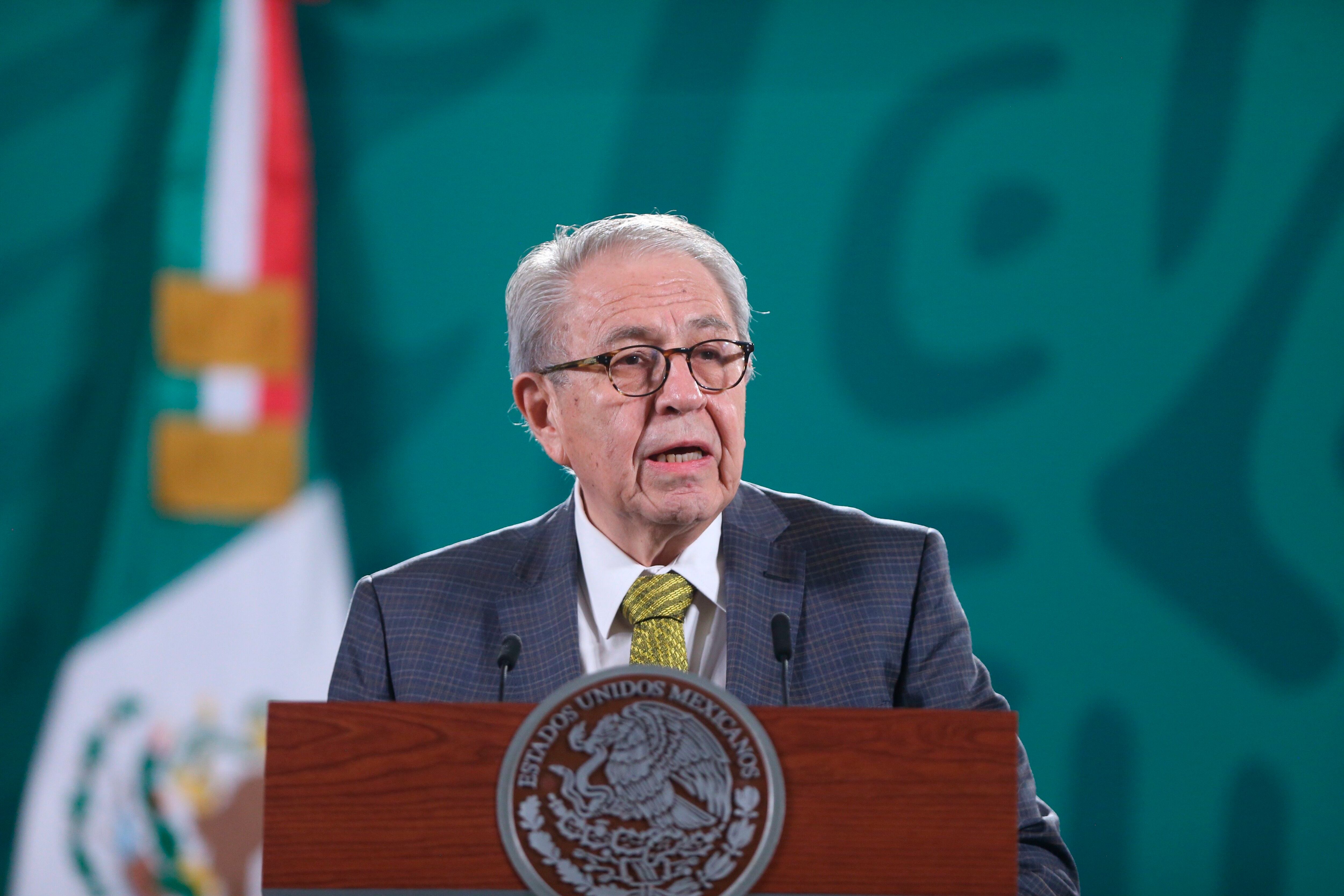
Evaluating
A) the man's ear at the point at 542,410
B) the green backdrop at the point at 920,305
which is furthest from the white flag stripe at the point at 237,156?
the man's ear at the point at 542,410

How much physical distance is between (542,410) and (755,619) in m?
0.48

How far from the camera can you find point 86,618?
3096 mm

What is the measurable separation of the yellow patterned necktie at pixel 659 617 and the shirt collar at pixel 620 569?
0.04ft

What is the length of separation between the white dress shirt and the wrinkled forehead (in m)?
0.28

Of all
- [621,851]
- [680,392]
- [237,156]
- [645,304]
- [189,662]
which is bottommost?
[621,851]

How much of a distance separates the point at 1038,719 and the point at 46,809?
2654mm

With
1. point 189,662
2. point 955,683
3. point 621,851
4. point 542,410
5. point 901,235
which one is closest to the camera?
point 621,851

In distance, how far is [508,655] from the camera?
1272 mm

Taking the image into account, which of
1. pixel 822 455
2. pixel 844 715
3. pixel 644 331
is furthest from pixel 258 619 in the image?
pixel 844 715

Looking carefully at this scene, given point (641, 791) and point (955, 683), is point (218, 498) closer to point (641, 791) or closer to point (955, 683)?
point (955, 683)

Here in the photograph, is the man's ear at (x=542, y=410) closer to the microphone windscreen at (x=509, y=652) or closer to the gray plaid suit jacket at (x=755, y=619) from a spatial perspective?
the gray plaid suit jacket at (x=755, y=619)

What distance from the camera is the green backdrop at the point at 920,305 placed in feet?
10.1

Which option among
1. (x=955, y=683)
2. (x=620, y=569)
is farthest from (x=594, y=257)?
(x=955, y=683)

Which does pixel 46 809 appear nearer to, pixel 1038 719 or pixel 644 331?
pixel 644 331
